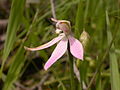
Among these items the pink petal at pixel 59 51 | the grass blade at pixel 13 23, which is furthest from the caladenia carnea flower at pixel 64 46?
the grass blade at pixel 13 23

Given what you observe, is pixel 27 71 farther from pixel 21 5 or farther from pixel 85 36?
→ pixel 85 36

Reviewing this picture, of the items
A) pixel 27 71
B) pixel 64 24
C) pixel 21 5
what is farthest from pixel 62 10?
pixel 64 24

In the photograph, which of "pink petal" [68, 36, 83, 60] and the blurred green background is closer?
"pink petal" [68, 36, 83, 60]

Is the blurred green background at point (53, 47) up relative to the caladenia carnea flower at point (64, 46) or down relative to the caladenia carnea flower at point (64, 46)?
down

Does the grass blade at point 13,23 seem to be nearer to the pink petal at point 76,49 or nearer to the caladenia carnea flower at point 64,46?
the caladenia carnea flower at point 64,46

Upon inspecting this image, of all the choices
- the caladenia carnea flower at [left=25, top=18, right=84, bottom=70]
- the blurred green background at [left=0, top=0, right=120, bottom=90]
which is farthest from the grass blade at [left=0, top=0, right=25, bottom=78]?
the caladenia carnea flower at [left=25, top=18, right=84, bottom=70]

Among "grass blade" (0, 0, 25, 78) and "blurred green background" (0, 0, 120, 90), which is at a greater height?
"grass blade" (0, 0, 25, 78)

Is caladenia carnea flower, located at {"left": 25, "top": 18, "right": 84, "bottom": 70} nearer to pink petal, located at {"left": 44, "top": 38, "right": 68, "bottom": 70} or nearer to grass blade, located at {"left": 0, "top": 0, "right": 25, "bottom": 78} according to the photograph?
pink petal, located at {"left": 44, "top": 38, "right": 68, "bottom": 70}

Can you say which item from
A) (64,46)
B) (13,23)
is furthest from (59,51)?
(13,23)
